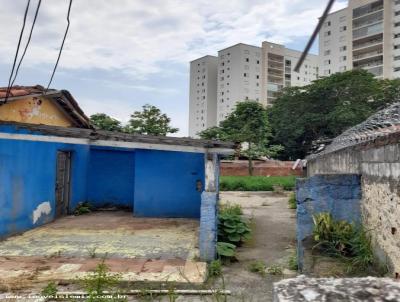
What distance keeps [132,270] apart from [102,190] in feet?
22.5

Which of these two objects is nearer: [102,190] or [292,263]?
[292,263]

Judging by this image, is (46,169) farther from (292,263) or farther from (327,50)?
(327,50)

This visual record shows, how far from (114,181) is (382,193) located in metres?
9.19

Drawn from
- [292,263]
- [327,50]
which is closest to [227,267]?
[292,263]

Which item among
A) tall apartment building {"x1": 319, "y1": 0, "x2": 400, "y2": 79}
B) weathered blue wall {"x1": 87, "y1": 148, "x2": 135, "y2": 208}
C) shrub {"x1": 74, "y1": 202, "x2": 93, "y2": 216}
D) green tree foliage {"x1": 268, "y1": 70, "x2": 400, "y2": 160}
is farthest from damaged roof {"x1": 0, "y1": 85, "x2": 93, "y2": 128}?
tall apartment building {"x1": 319, "y1": 0, "x2": 400, "y2": 79}

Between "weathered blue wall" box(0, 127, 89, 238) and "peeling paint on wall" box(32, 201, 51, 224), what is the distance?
0.03 meters

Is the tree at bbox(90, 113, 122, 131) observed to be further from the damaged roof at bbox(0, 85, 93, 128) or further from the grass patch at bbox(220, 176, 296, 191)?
the damaged roof at bbox(0, 85, 93, 128)

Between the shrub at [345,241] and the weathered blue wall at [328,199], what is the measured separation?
25 centimetres

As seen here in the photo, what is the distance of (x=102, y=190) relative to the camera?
12281mm

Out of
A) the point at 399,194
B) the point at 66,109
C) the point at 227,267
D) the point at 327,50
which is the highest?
the point at 327,50

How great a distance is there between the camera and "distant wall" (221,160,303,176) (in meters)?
29.0

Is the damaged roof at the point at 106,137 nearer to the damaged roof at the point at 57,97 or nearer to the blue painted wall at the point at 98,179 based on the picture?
the blue painted wall at the point at 98,179

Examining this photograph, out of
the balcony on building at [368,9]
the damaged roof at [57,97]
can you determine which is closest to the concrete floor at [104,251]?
the damaged roof at [57,97]

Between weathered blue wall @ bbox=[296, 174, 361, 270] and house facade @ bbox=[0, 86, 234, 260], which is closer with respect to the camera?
weathered blue wall @ bbox=[296, 174, 361, 270]
